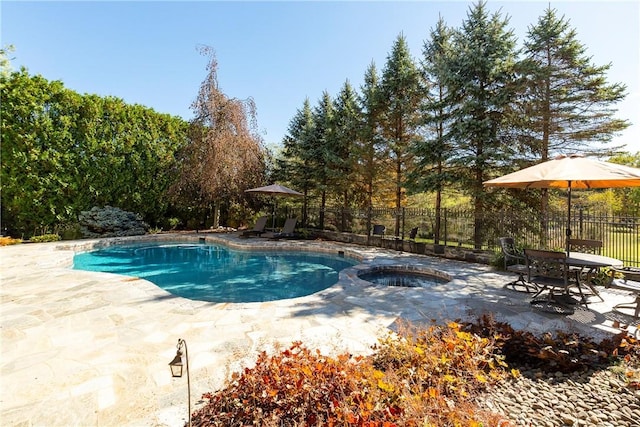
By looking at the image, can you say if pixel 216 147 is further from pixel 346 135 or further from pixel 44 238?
pixel 44 238

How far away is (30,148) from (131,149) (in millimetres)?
3552

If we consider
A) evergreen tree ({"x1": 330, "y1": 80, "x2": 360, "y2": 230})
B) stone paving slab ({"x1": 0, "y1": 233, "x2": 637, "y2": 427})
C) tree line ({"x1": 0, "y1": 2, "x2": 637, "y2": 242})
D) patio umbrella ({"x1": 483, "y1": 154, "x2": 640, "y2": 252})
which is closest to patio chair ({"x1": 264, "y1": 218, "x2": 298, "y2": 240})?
evergreen tree ({"x1": 330, "y1": 80, "x2": 360, "y2": 230})

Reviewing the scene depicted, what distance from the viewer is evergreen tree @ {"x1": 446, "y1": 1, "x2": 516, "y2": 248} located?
9.23 meters

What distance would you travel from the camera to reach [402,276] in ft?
25.8

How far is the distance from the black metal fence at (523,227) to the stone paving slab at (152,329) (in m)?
2.81

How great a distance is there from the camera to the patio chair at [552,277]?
4.27 metres

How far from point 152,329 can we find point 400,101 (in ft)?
39.2

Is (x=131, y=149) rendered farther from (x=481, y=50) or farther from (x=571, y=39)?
(x=571, y=39)

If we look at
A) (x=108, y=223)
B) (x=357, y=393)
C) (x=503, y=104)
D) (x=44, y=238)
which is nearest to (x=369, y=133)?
(x=503, y=104)

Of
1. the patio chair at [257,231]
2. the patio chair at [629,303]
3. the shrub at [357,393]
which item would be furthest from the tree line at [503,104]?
the shrub at [357,393]

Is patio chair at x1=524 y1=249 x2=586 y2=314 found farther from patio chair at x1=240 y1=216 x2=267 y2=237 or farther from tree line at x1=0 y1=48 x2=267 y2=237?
tree line at x1=0 y1=48 x2=267 y2=237

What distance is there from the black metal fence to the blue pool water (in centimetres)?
337

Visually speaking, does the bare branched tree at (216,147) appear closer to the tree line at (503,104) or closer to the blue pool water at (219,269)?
the blue pool water at (219,269)

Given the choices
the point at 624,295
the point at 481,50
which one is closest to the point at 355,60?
the point at 481,50
